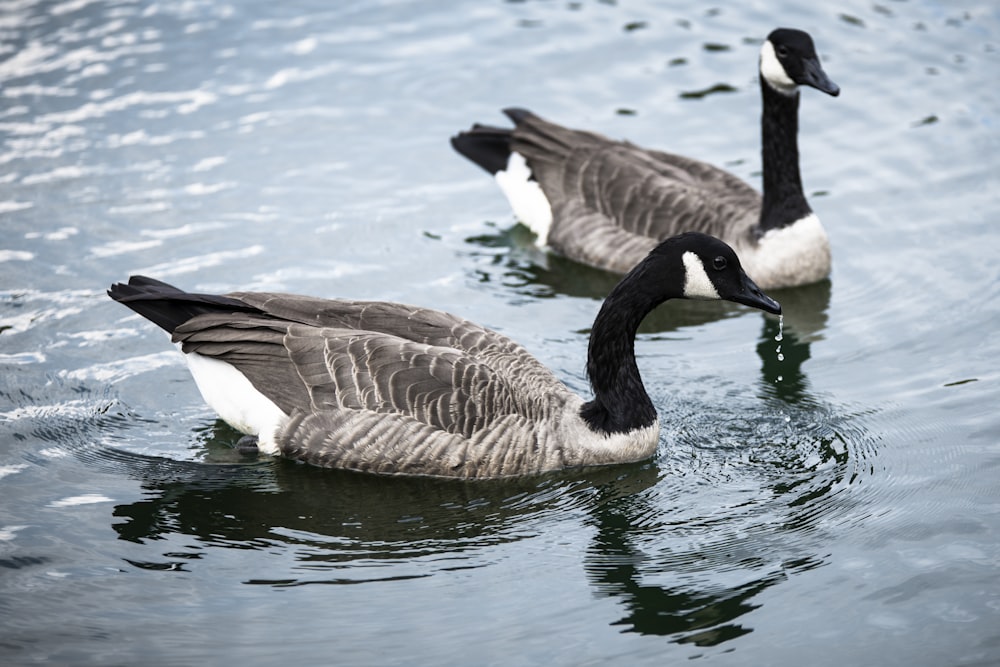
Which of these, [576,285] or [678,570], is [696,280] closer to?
[678,570]

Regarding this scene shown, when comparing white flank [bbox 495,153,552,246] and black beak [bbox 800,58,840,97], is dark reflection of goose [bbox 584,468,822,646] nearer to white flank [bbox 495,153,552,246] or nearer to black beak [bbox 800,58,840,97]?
black beak [bbox 800,58,840,97]

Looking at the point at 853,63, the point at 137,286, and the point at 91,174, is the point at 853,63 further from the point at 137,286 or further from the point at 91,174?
the point at 137,286

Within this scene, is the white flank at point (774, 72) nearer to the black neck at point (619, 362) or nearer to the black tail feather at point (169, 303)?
the black neck at point (619, 362)

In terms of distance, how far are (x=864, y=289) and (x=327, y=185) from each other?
541 cm

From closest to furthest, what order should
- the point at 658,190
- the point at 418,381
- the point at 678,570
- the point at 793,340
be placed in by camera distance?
1. the point at 678,570
2. the point at 418,381
3. the point at 793,340
4. the point at 658,190

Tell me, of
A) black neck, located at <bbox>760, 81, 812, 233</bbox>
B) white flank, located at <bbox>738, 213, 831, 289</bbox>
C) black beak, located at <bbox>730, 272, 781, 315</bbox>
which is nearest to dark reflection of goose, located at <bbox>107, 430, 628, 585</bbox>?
black beak, located at <bbox>730, 272, 781, 315</bbox>

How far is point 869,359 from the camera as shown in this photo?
11.2 m

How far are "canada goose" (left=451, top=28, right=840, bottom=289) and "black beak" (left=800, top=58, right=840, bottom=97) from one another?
1cm

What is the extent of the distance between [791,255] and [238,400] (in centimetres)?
550

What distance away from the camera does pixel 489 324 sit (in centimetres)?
1191

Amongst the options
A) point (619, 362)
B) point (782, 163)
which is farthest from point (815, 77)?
point (619, 362)

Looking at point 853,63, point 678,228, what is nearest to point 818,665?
point 678,228

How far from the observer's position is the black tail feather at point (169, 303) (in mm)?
9633

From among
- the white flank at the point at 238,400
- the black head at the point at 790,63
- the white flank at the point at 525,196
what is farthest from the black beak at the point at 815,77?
the white flank at the point at 238,400
